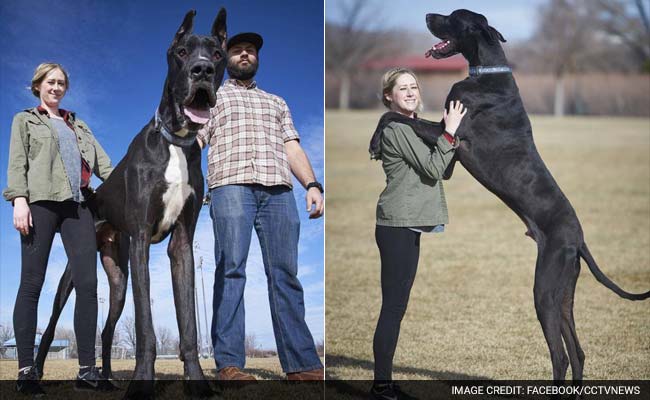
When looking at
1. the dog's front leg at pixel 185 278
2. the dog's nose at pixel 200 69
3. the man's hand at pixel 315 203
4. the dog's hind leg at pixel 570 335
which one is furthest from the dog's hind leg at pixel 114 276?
the dog's hind leg at pixel 570 335

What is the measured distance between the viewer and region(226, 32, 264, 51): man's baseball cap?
3711 mm

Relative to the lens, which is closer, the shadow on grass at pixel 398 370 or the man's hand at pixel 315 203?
the man's hand at pixel 315 203

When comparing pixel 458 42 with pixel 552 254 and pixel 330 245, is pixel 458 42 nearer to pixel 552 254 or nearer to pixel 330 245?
pixel 552 254

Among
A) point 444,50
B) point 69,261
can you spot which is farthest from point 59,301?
point 444,50

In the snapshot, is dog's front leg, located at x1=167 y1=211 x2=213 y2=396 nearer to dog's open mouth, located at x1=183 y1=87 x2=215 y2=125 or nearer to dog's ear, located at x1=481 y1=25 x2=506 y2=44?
dog's open mouth, located at x1=183 y1=87 x2=215 y2=125

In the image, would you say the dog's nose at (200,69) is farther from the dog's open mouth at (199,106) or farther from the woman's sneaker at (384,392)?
the woman's sneaker at (384,392)

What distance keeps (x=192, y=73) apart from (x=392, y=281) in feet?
4.15

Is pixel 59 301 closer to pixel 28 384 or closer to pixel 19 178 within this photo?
pixel 28 384

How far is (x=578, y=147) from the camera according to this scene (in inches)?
749

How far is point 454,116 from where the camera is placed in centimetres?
320

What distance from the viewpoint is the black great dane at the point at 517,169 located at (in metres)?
3.05

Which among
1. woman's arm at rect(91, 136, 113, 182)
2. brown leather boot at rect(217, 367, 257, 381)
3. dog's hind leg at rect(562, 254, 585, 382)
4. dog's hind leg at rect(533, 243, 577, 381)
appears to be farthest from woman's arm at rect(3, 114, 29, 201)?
dog's hind leg at rect(562, 254, 585, 382)

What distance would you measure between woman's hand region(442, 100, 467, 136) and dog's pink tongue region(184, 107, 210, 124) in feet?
3.31

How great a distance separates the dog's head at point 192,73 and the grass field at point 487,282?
192cm
